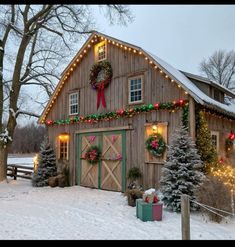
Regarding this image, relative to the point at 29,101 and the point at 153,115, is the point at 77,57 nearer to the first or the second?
the point at 153,115

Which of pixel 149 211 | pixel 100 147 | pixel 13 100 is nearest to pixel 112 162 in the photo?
pixel 100 147

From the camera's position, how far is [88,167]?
14047 millimetres

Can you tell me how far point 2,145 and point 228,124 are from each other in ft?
37.9

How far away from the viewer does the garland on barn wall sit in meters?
10.7

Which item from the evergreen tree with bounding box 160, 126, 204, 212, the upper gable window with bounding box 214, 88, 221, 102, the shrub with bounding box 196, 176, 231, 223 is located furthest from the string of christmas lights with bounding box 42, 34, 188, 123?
the upper gable window with bounding box 214, 88, 221, 102

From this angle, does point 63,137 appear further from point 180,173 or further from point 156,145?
point 180,173

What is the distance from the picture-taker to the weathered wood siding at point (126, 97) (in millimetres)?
11102

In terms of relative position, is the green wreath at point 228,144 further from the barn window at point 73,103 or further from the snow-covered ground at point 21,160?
the snow-covered ground at point 21,160

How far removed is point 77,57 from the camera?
14.9 m

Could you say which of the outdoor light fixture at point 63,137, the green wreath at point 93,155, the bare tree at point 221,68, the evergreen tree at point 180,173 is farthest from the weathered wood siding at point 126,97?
the bare tree at point 221,68

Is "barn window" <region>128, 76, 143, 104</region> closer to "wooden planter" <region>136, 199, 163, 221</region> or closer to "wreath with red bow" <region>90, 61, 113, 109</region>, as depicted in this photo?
"wreath with red bow" <region>90, 61, 113, 109</region>

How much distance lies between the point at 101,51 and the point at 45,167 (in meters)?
6.17

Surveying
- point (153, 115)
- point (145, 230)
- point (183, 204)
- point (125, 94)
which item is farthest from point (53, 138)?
point (183, 204)

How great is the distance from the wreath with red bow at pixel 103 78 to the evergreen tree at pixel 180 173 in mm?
4795
